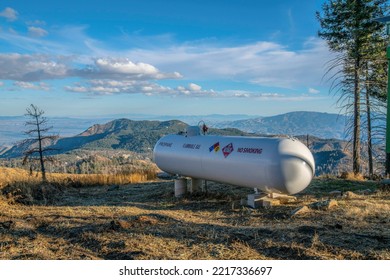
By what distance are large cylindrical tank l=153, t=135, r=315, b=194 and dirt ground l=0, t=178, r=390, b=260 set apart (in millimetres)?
761

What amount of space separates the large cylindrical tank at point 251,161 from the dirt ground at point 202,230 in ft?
2.50

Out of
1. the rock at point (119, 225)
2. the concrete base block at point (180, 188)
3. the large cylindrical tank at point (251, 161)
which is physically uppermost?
the large cylindrical tank at point (251, 161)

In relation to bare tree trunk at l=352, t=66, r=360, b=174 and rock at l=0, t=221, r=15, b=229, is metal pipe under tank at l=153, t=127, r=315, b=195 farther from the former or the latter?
bare tree trunk at l=352, t=66, r=360, b=174

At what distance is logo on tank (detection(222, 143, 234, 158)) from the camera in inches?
457

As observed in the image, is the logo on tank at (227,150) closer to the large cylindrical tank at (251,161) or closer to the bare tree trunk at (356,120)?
the large cylindrical tank at (251,161)

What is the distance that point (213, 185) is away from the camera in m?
15.8

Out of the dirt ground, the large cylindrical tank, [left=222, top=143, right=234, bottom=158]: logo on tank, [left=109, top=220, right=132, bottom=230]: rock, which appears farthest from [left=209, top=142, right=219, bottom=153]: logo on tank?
[left=109, top=220, right=132, bottom=230]: rock

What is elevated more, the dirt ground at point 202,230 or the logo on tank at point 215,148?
the logo on tank at point 215,148

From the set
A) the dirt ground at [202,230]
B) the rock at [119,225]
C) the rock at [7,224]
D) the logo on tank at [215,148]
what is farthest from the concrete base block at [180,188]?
the rock at [7,224]

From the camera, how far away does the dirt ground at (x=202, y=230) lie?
6.19 meters

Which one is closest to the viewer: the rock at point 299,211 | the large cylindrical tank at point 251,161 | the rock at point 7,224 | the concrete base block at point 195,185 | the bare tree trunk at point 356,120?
the rock at point 7,224

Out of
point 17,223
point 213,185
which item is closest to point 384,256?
point 17,223

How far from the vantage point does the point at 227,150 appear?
11734 millimetres

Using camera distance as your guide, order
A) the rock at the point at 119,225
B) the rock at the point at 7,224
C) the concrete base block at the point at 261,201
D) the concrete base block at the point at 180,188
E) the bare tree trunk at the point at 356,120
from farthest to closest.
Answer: the bare tree trunk at the point at 356,120, the concrete base block at the point at 180,188, the concrete base block at the point at 261,201, the rock at the point at 7,224, the rock at the point at 119,225
